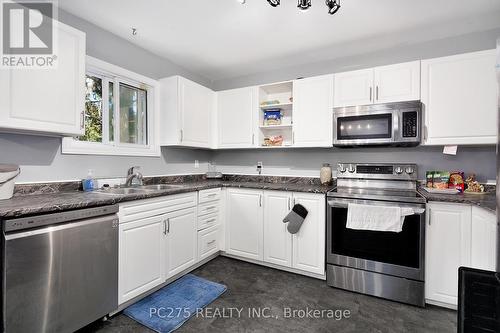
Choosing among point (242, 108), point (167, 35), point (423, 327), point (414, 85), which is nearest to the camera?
point (423, 327)

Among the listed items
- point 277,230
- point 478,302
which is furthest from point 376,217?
point 478,302

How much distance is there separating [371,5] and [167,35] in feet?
6.40

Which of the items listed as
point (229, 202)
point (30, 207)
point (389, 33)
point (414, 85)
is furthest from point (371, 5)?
point (30, 207)

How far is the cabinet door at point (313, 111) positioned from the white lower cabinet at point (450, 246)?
1.22m

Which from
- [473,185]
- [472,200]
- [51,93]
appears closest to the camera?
[51,93]

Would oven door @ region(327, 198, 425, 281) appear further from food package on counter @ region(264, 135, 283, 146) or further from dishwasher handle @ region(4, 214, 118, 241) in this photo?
dishwasher handle @ region(4, 214, 118, 241)

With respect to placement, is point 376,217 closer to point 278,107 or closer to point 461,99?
point 461,99

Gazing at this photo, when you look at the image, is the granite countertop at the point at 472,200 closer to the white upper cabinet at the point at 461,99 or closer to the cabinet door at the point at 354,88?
the white upper cabinet at the point at 461,99

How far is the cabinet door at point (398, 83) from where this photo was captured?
92.3 inches

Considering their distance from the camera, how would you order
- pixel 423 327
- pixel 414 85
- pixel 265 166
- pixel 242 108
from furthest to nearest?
pixel 265 166, pixel 242 108, pixel 414 85, pixel 423 327

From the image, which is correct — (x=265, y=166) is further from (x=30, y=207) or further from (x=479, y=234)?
(x=30, y=207)

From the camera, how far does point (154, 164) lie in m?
2.94

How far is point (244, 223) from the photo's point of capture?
288 centimetres

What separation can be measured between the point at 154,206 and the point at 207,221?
0.83 metres
